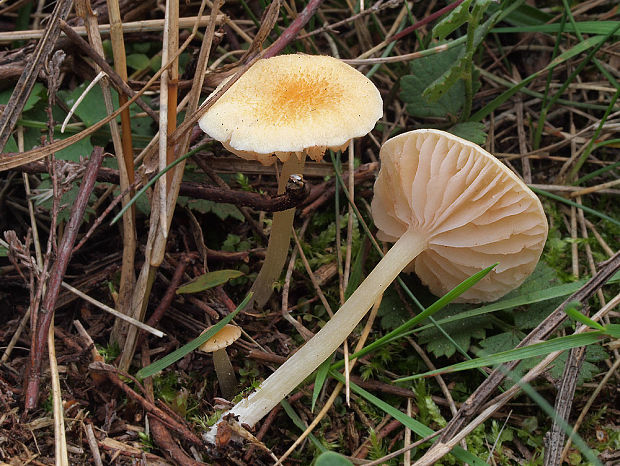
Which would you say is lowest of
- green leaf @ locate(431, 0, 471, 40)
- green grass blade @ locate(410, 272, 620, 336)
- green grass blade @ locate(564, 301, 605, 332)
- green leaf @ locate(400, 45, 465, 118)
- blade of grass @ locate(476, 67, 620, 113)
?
green grass blade @ locate(410, 272, 620, 336)

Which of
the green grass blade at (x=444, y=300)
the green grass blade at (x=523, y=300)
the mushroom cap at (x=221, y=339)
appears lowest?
the green grass blade at (x=523, y=300)

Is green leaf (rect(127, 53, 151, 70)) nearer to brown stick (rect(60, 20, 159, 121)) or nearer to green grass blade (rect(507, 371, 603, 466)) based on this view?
brown stick (rect(60, 20, 159, 121))

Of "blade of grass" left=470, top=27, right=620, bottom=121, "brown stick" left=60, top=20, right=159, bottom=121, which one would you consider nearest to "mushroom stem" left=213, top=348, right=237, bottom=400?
"brown stick" left=60, top=20, right=159, bottom=121

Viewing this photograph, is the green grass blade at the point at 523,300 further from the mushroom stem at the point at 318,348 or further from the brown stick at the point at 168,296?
the brown stick at the point at 168,296

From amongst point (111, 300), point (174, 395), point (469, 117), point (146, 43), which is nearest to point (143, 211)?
point (111, 300)

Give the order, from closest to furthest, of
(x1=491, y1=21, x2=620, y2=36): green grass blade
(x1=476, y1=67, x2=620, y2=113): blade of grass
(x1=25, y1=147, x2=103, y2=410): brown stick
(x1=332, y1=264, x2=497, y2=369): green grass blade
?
(x1=332, y1=264, x2=497, y2=369): green grass blade → (x1=25, y1=147, x2=103, y2=410): brown stick → (x1=491, y1=21, x2=620, y2=36): green grass blade → (x1=476, y1=67, x2=620, y2=113): blade of grass

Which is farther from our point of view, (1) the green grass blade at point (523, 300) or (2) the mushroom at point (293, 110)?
(1) the green grass blade at point (523, 300)

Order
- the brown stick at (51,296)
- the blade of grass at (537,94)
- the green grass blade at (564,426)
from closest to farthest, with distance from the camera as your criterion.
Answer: the green grass blade at (564,426)
the brown stick at (51,296)
the blade of grass at (537,94)

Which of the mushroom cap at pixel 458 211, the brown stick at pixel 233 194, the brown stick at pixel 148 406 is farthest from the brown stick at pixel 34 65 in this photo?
the mushroom cap at pixel 458 211

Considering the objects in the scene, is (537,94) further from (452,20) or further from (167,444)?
(167,444)
